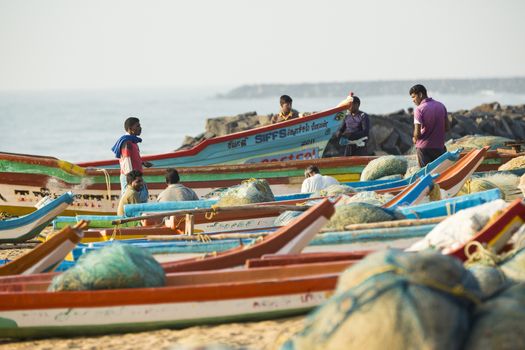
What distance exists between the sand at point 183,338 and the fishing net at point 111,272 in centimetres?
40

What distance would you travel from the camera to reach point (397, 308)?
5656 millimetres

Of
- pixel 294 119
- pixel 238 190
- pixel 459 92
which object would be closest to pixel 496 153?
pixel 294 119

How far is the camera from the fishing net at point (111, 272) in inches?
319

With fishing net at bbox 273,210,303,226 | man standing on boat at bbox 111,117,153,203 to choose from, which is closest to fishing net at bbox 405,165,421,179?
fishing net at bbox 273,210,303,226

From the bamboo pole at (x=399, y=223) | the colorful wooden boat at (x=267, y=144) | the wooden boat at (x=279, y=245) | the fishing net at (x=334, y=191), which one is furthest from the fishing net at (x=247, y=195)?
the colorful wooden boat at (x=267, y=144)

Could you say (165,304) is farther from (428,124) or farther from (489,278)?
(428,124)

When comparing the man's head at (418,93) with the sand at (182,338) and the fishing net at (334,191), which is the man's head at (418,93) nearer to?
the fishing net at (334,191)

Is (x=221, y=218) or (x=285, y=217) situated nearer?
(x=285, y=217)

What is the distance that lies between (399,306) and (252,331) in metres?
2.39

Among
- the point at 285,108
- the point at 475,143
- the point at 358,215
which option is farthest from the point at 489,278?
the point at 475,143

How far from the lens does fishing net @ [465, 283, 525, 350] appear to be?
576 centimetres

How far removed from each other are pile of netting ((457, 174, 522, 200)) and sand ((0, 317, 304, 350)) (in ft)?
18.8

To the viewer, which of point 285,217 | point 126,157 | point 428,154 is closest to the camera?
point 285,217

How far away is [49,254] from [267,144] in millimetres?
9653
